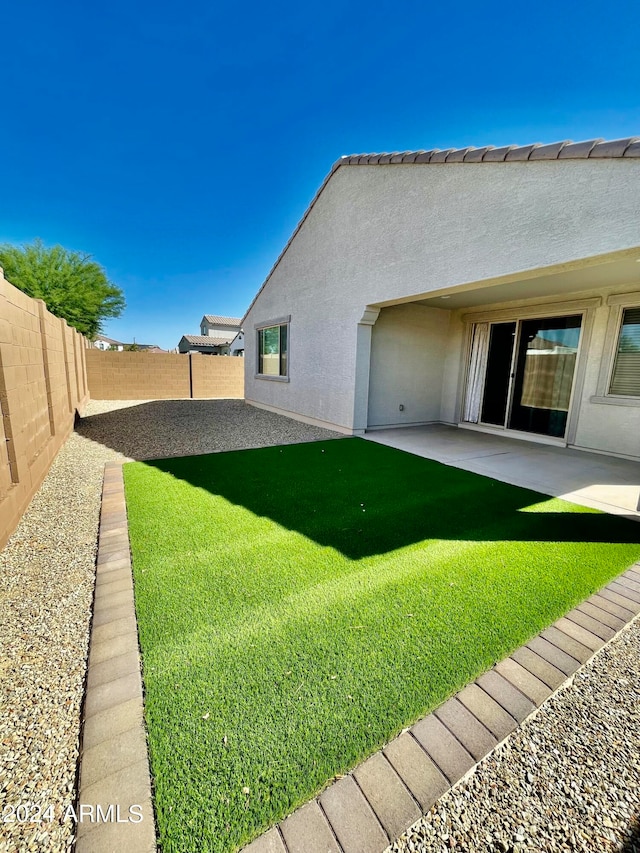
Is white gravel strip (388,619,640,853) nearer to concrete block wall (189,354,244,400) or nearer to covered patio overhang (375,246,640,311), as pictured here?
covered patio overhang (375,246,640,311)

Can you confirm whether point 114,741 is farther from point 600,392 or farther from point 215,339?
point 215,339

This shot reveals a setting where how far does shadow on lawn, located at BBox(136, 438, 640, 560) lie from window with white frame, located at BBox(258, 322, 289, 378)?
514cm

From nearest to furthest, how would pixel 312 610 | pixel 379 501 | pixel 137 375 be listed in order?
pixel 312 610
pixel 379 501
pixel 137 375

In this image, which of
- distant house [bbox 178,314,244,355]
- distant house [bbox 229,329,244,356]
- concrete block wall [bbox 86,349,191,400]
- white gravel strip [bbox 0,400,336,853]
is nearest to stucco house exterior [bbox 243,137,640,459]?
white gravel strip [bbox 0,400,336,853]

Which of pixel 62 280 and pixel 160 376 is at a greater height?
pixel 62 280

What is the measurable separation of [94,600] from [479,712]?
2426 mm

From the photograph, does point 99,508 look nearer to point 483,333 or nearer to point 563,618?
point 563,618

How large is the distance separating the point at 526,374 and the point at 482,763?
25.4 ft

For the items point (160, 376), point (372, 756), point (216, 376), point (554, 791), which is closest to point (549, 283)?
point (554, 791)

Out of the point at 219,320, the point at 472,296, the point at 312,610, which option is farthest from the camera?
the point at 219,320

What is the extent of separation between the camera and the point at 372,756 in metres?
1.45

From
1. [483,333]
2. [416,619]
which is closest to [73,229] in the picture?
[483,333]

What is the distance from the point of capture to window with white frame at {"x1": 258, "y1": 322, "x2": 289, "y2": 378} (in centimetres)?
1053

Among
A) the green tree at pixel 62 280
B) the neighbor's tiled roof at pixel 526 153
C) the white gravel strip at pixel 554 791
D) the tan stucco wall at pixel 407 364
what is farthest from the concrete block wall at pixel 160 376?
the white gravel strip at pixel 554 791
